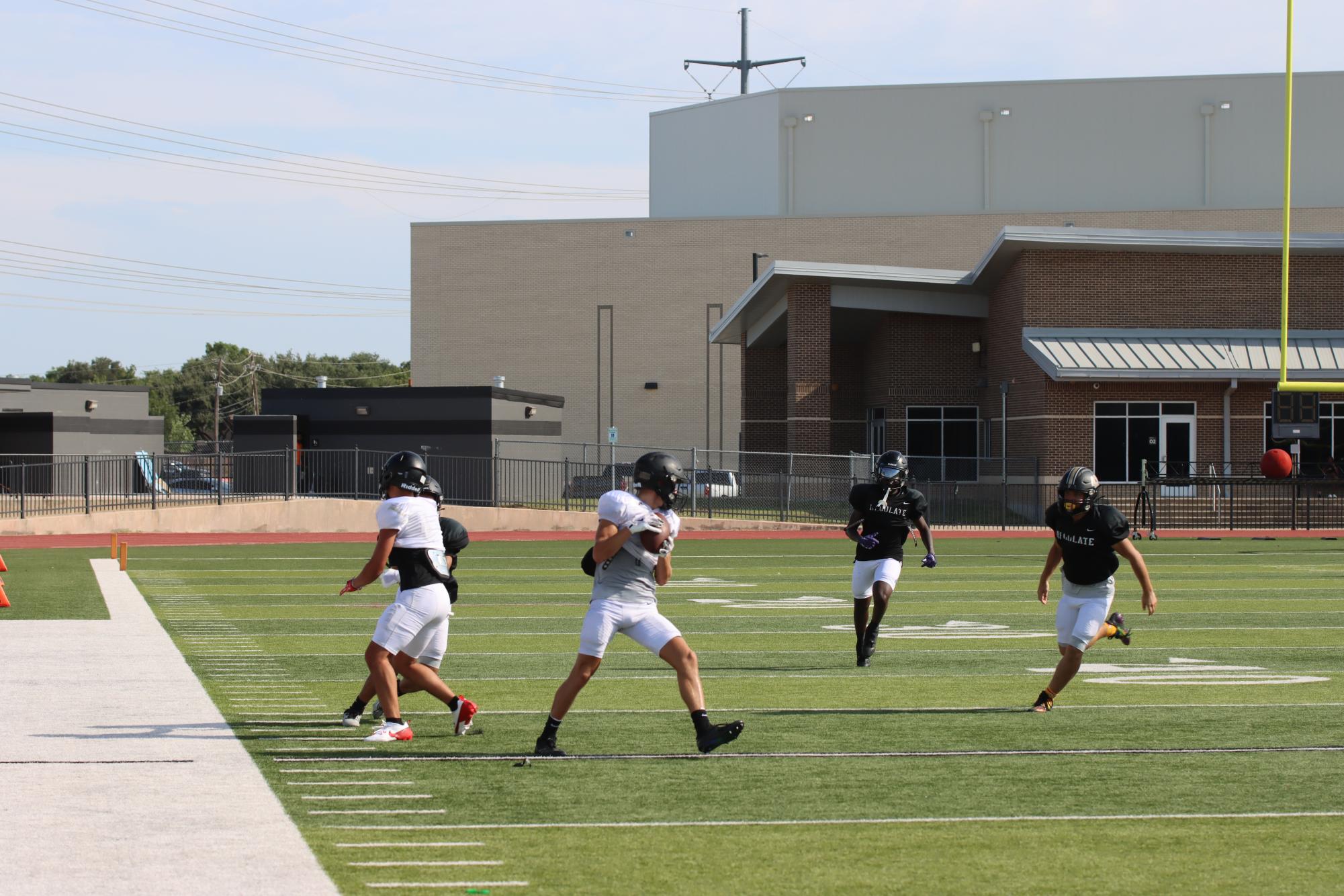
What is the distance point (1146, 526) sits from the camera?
119ft

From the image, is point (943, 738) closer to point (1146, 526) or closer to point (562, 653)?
point (562, 653)

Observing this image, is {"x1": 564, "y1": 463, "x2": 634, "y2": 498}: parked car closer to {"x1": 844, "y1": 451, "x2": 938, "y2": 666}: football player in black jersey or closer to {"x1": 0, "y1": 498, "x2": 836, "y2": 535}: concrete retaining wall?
{"x1": 0, "y1": 498, "x2": 836, "y2": 535}: concrete retaining wall

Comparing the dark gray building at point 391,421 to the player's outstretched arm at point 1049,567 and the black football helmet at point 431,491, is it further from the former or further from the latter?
the black football helmet at point 431,491

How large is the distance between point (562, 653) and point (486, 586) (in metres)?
7.63

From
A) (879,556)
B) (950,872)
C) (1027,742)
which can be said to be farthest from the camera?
(879,556)

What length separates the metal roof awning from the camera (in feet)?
128

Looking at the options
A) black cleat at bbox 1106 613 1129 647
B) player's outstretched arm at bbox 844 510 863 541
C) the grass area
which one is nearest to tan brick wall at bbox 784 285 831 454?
the grass area

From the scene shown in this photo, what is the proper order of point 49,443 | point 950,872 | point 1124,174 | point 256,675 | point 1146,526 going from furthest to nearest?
point 1124,174 → point 49,443 → point 1146,526 → point 256,675 → point 950,872

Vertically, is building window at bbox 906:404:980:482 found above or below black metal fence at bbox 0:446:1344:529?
above

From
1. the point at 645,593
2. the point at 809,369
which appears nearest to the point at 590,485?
the point at 809,369

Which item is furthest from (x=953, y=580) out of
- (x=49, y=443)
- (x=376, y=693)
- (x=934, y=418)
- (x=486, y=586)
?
(x=49, y=443)

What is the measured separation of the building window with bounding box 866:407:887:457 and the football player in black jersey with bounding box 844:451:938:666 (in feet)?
115

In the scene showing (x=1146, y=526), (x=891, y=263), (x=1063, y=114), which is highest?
(x=1063, y=114)

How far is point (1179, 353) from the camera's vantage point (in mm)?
39750
